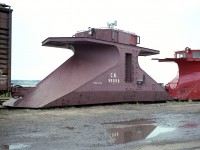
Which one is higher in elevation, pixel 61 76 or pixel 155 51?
pixel 155 51

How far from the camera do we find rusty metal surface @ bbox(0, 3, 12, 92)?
460 inches

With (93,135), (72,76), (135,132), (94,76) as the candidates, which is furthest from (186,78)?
(93,135)

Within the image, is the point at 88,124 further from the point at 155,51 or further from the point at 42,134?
the point at 155,51

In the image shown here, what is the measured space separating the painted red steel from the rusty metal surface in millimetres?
12405

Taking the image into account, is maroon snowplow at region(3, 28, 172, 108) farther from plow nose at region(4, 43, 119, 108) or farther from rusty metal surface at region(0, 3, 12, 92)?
rusty metal surface at region(0, 3, 12, 92)

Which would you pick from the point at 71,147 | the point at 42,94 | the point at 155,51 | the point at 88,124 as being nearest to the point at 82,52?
the point at 42,94

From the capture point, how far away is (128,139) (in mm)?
6828

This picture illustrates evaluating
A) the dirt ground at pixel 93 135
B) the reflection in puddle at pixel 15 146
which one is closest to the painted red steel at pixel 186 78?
the dirt ground at pixel 93 135

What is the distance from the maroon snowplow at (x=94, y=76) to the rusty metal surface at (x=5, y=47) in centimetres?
184

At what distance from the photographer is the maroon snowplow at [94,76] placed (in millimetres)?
13734

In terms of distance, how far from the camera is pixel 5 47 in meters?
11.9

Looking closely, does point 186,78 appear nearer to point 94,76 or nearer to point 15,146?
point 94,76

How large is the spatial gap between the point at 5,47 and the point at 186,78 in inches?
519

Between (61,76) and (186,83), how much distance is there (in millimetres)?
9600
